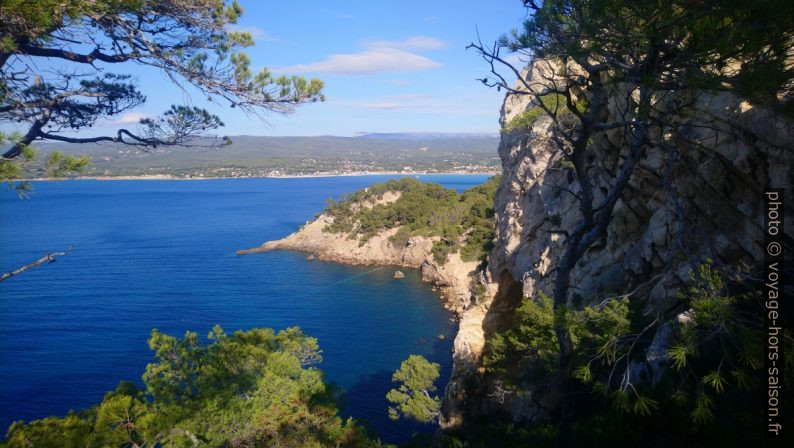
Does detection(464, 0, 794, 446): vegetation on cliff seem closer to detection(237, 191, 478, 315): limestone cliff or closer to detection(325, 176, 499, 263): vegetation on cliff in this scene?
detection(237, 191, 478, 315): limestone cliff

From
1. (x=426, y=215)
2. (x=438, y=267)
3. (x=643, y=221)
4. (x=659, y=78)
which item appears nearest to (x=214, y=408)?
(x=659, y=78)

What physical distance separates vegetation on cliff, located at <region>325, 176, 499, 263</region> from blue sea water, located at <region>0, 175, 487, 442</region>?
17.5 ft

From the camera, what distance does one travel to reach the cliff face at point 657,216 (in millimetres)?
6930

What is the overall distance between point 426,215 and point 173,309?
92.4 feet

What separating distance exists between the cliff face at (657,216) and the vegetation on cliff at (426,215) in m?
18.3

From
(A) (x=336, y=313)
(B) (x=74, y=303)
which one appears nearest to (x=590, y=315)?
(A) (x=336, y=313)

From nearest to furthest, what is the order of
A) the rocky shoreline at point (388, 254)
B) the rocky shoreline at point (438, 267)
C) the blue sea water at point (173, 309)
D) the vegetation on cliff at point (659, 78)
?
1. the vegetation on cliff at point (659, 78)
2. the rocky shoreline at point (438, 267)
3. the blue sea water at point (173, 309)
4. the rocky shoreline at point (388, 254)

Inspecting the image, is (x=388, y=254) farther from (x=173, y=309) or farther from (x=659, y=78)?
(x=659, y=78)

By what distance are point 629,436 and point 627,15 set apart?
194 inches

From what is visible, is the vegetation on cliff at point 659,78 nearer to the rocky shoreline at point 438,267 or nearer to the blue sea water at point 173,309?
the rocky shoreline at point 438,267

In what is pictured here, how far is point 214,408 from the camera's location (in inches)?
359

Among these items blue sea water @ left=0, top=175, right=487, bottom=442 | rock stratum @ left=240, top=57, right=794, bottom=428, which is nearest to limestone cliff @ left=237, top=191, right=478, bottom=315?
blue sea water @ left=0, top=175, right=487, bottom=442

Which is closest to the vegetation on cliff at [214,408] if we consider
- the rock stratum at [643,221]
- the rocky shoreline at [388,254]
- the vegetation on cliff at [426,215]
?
the rock stratum at [643,221]

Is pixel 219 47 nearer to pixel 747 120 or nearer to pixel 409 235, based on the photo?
pixel 747 120
